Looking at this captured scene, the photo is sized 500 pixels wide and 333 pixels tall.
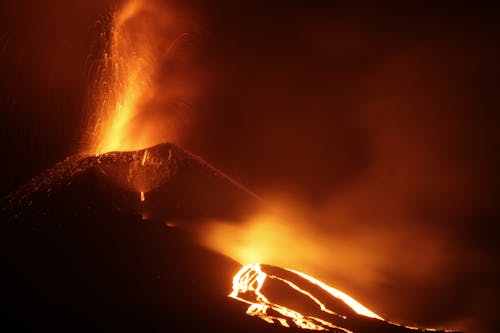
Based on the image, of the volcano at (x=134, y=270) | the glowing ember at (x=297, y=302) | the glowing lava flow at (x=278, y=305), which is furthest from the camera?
the glowing ember at (x=297, y=302)

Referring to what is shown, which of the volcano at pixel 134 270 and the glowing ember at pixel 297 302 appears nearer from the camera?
the volcano at pixel 134 270

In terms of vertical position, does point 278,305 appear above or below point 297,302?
below

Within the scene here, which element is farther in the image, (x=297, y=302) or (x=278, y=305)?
(x=297, y=302)

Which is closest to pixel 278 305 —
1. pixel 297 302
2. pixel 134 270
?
pixel 297 302

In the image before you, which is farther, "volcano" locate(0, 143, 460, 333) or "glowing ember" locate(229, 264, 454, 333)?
"glowing ember" locate(229, 264, 454, 333)

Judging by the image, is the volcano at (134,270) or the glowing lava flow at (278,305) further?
the glowing lava flow at (278,305)

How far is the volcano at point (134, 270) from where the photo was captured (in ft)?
33.4

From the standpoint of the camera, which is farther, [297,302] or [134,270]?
[297,302]

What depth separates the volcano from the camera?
1017 centimetres

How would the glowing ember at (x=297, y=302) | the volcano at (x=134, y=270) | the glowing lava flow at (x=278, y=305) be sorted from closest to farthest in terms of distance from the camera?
the volcano at (x=134, y=270), the glowing lava flow at (x=278, y=305), the glowing ember at (x=297, y=302)

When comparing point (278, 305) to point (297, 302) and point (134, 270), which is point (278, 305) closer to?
point (297, 302)

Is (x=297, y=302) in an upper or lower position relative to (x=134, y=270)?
upper

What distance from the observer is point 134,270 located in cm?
1201

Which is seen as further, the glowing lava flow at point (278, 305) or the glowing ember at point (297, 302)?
the glowing ember at point (297, 302)
